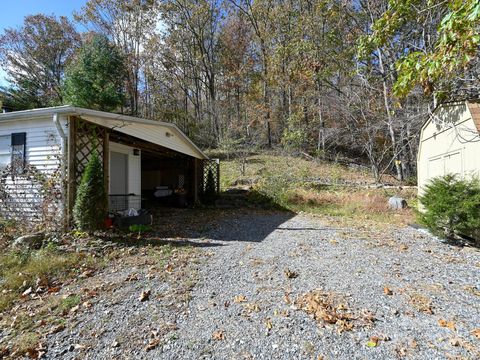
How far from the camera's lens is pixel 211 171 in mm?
11945

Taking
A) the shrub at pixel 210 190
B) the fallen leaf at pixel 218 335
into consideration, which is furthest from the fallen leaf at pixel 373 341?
the shrub at pixel 210 190

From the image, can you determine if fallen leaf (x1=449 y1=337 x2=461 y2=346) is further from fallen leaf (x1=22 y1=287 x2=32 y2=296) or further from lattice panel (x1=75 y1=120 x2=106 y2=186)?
lattice panel (x1=75 y1=120 x2=106 y2=186)

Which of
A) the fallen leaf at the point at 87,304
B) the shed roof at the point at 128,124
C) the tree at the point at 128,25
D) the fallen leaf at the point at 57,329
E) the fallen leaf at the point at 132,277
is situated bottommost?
the fallen leaf at the point at 57,329

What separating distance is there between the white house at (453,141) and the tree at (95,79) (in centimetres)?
1644

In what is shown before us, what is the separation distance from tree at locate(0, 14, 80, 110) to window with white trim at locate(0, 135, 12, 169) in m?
13.6

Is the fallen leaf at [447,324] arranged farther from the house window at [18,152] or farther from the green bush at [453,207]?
the house window at [18,152]

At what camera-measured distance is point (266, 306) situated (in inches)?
116

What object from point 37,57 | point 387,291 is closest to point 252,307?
point 387,291

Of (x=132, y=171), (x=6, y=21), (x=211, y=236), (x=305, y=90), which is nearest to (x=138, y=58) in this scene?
(x=6, y=21)

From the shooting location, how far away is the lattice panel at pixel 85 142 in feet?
20.1

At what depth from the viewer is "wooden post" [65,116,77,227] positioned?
5.88 m

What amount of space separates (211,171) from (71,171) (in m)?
6.52

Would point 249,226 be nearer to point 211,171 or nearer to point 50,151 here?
point 211,171

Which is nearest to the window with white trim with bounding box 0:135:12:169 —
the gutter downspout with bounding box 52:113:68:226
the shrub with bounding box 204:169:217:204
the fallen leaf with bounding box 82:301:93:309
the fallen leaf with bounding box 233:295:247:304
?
the gutter downspout with bounding box 52:113:68:226
